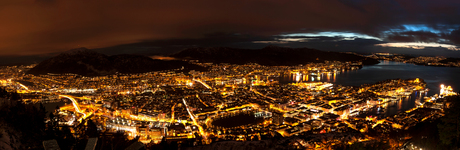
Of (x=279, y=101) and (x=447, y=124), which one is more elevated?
(x=447, y=124)

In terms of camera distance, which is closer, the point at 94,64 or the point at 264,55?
the point at 94,64

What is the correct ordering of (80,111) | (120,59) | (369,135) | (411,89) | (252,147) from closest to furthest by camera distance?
1. (252,147)
2. (369,135)
3. (80,111)
4. (411,89)
5. (120,59)

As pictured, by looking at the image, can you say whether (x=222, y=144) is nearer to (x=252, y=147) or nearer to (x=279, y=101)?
(x=252, y=147)

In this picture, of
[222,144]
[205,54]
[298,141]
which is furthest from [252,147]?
[205,54]

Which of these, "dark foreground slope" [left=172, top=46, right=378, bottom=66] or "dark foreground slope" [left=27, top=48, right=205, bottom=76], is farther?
"dark foreground slope" [left=172, top=46, right=378, bottom=66]

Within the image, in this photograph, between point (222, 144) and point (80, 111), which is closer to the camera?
point (222, 144)

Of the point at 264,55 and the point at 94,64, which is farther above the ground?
the point at 264,55
